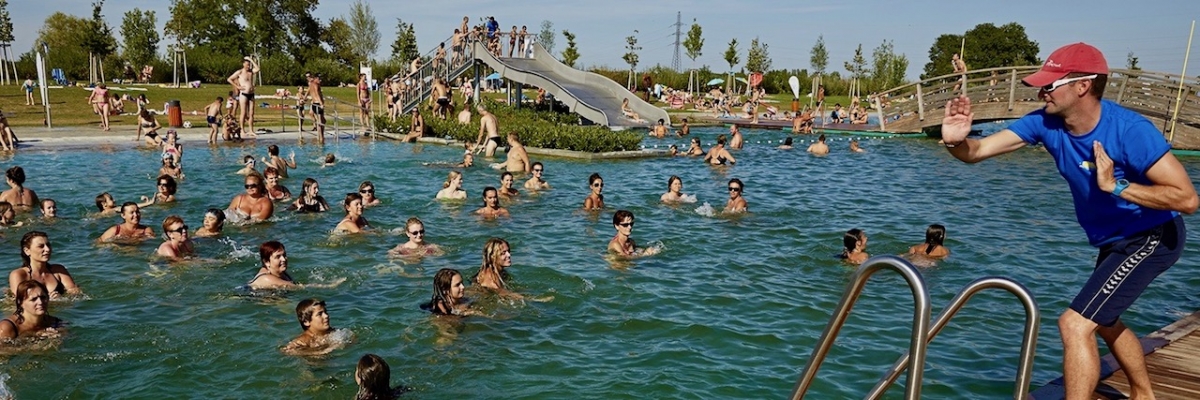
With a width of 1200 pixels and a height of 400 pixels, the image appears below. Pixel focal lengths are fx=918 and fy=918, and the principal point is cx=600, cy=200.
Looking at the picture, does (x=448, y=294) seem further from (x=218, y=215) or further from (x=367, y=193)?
(x=367, y=193)

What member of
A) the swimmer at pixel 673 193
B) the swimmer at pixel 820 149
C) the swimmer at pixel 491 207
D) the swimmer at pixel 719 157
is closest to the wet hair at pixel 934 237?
the swimmer at pixel 673 193

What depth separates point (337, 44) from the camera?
9269cm

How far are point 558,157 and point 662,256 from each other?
12.7 metres

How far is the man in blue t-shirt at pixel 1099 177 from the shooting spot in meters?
4.29

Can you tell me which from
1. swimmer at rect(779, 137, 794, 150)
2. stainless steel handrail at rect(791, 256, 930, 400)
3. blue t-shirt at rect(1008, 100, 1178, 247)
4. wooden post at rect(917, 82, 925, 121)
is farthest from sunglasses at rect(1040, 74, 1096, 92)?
wooden post at rect(917, 82, 925, 121)

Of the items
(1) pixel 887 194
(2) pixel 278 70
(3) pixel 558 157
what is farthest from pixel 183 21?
(1) pixel 887 194

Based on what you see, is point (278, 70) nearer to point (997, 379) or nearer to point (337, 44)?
point (337, 44)

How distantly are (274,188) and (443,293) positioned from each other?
8.32 metres

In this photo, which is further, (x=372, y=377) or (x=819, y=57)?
(x=819, y=57)

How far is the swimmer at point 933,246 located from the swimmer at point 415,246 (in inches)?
265

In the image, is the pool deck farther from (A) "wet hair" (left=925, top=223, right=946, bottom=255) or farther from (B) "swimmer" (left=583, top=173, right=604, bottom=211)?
(B) "swimmer" (left=583, top=173, right=604, bottom=211)

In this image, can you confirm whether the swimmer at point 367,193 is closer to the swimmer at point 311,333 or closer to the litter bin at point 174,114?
the swimmer at point 311,333

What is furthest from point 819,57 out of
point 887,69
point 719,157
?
point 719,157

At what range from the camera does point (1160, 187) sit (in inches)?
168
